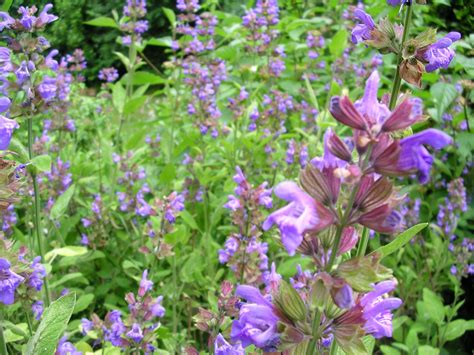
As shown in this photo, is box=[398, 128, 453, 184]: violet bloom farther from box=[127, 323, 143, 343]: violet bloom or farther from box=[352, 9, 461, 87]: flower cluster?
box=[127, 323, 143, 343]: violet bloom

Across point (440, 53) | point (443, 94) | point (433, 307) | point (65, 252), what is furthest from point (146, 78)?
point (440, 53)

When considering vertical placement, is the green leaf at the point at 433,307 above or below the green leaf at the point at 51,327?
below

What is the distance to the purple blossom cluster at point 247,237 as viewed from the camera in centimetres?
205

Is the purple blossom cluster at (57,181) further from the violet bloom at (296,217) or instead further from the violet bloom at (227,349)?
the violet bloom at (296,217)

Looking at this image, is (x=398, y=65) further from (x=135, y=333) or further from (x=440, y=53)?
(x=135, y=333)

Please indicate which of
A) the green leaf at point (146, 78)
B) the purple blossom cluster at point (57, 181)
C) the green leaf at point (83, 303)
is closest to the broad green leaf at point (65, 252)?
the green leaf at point (83, 303)

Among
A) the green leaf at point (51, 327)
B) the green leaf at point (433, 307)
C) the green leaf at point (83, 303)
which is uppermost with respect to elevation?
the green leaf at point (51, 327)

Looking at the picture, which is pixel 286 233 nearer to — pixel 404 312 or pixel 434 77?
pixel 404 312

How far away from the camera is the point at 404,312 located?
3055 mm

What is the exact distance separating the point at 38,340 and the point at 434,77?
10.8 ft

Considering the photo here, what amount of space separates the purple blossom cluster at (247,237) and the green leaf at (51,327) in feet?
3.17

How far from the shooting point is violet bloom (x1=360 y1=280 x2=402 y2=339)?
3.03 ft

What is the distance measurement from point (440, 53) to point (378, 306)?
592 millimetres

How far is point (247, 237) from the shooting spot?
2113 millimetres
